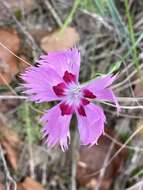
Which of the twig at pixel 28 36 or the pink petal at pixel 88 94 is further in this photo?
the twig at pixel 28 36

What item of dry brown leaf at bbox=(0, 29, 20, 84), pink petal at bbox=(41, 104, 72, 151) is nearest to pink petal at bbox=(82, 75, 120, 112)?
pink petal at bbox=(41, 104, 72, 151)

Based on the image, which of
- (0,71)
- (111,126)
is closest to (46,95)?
(0,71)

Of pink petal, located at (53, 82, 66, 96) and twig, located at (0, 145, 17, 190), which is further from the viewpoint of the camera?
twig, located at (0, 145, 17, 190)

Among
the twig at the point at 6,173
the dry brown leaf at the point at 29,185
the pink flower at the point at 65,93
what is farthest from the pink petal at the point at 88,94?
the dry brown leaf at the point at 29,185

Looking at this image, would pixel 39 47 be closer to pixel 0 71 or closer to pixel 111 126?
pixel 0 71

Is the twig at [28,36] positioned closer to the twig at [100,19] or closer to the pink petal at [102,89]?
the twig at [100,19]

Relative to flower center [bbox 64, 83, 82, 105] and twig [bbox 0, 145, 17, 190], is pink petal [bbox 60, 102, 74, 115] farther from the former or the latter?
twig [bbox 0, 145, 17, 190]

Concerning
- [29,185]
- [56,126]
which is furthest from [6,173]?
[56,126]
